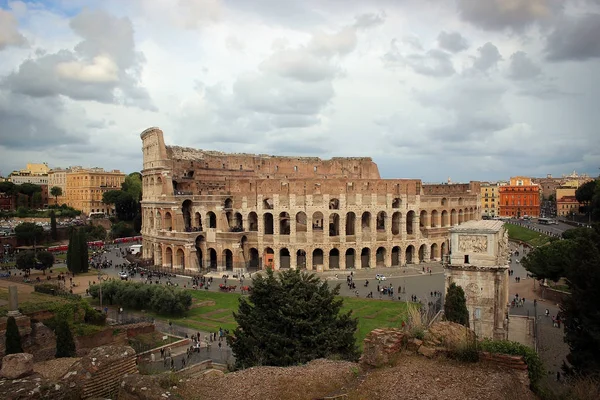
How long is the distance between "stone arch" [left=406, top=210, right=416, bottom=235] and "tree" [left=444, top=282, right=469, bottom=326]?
2586 centimetres

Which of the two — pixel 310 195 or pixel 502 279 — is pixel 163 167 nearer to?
pixel 310 195

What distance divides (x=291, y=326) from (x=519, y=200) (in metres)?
92.7

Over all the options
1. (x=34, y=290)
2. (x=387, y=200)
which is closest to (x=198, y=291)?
(x=34, y=290)

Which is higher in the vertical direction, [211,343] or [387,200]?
[387,200]

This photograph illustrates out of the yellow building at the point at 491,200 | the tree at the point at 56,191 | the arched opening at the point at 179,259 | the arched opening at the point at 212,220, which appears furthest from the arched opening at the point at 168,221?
the yellow building at the point at 491,200

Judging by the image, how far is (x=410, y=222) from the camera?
48.9 metres

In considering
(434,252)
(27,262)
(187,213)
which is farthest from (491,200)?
(27,262)

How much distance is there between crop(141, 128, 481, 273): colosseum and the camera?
4428 centimetres

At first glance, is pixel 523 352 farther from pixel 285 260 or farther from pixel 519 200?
pixel 519 200

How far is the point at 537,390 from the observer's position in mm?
8664

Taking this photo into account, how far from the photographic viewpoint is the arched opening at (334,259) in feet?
147

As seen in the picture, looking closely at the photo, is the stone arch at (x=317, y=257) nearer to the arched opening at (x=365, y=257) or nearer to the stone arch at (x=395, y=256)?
the arched opening at (x=365, y=257)

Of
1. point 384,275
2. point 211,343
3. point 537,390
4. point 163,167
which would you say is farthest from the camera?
point 163,167

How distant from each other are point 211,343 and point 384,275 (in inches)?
837
